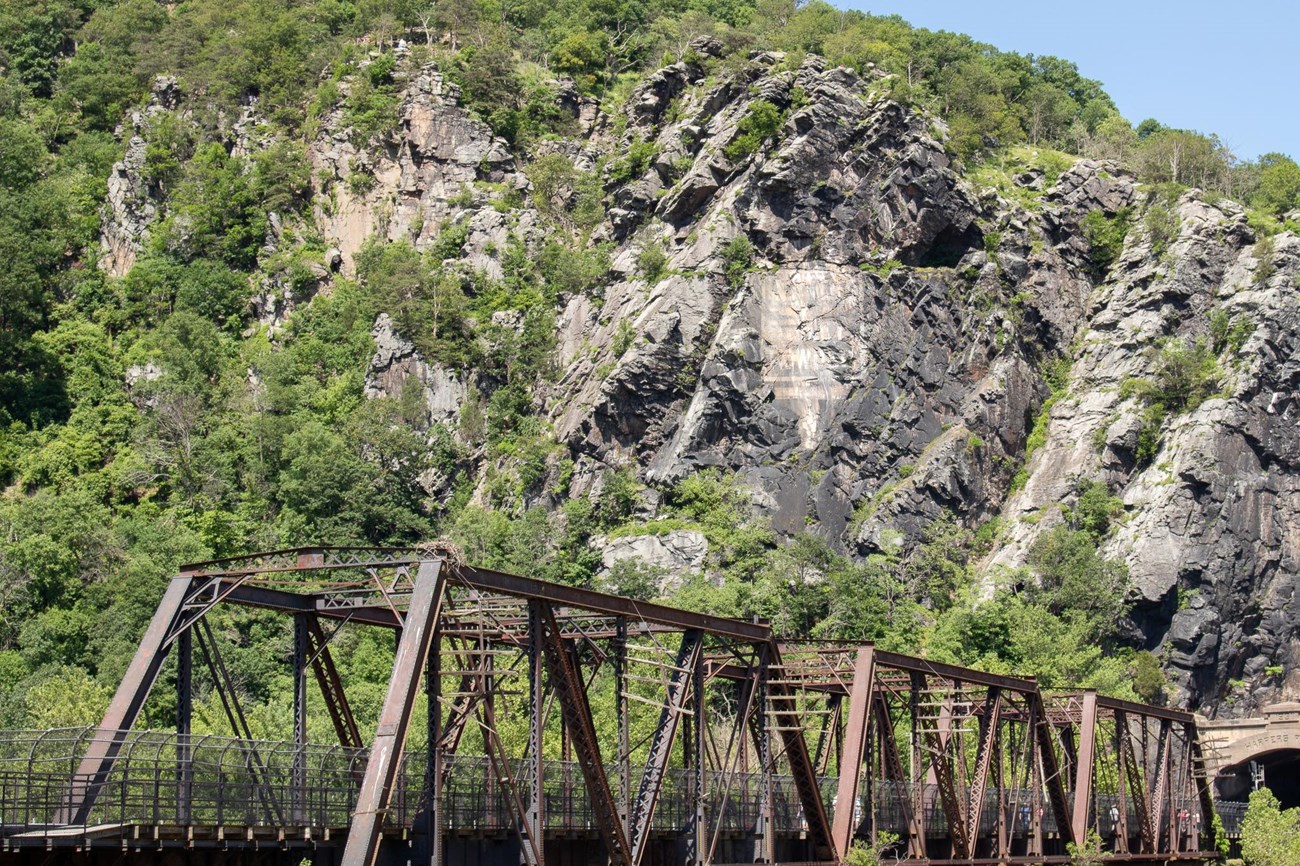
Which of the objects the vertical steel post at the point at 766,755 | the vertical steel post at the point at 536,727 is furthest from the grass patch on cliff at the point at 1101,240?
the vertical steel post at the point at 536,727

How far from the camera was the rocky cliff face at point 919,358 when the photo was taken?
10150 centimetres

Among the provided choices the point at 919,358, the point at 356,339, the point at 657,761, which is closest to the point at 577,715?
the point at 657,761

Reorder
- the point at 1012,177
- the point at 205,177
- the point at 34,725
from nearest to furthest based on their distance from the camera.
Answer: the point at 34,725 → the point at 1012,177 → the point at 205,177

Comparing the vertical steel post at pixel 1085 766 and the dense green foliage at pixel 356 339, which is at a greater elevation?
the dense green foliage at pixel 356 339

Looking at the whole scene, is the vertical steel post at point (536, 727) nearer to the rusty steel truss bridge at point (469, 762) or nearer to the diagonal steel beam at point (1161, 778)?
the rusty steel truss bridge at point (469, 762)

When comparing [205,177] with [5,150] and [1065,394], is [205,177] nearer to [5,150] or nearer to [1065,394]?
[5,150]

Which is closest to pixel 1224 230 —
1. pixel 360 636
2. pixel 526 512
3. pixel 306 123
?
pixel 526 512

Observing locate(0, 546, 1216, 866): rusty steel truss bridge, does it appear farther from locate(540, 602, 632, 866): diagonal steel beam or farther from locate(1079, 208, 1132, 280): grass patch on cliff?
locate(1079, 208, 1132, 280): grass patch on cliff

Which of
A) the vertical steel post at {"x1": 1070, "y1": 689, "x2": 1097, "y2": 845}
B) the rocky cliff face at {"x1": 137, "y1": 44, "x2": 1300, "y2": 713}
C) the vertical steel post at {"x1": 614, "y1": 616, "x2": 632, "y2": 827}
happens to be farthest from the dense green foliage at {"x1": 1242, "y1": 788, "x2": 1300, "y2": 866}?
the vertical steel post at {"x1": 614, "y1": 616, "x2": 632, "y2": 827}

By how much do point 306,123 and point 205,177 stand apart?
10.1 meters

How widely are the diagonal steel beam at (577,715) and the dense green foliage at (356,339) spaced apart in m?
41.3

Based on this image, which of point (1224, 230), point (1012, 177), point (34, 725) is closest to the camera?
point (34, 725)

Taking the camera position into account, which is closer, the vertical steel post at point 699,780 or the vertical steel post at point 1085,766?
the vertical steel post at point 699,780

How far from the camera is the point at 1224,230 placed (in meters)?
115
